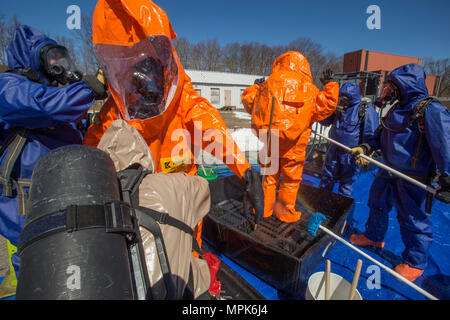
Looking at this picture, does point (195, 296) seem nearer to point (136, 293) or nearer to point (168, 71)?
point (136, 293)

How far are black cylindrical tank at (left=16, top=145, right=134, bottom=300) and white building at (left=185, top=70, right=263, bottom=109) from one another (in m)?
24.5

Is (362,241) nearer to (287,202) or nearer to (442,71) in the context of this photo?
(287,202)

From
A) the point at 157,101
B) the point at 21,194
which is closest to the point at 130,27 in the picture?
the point at 157,101

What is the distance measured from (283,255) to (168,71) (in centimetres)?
181

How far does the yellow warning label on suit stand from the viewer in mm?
1636

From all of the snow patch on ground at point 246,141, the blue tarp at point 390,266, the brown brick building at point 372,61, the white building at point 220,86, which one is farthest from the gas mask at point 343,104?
the white building at point 220,86

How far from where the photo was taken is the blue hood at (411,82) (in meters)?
2.09

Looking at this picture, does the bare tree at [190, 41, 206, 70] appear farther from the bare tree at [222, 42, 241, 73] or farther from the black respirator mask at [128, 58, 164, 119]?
the black respirator mask at [128, 58, 164, 119]

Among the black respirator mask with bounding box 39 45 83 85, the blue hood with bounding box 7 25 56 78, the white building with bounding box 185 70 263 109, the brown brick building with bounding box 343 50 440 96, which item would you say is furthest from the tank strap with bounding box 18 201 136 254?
the white building with bounding box 185 70 263 109

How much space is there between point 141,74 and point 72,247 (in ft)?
4.54

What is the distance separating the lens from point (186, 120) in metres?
1.59

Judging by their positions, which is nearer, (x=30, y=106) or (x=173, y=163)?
(x=30, y=106)

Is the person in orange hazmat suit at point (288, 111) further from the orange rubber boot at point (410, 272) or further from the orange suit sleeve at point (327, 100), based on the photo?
the orange rubber boot at point (410, 272)

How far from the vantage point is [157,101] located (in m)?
1.59
